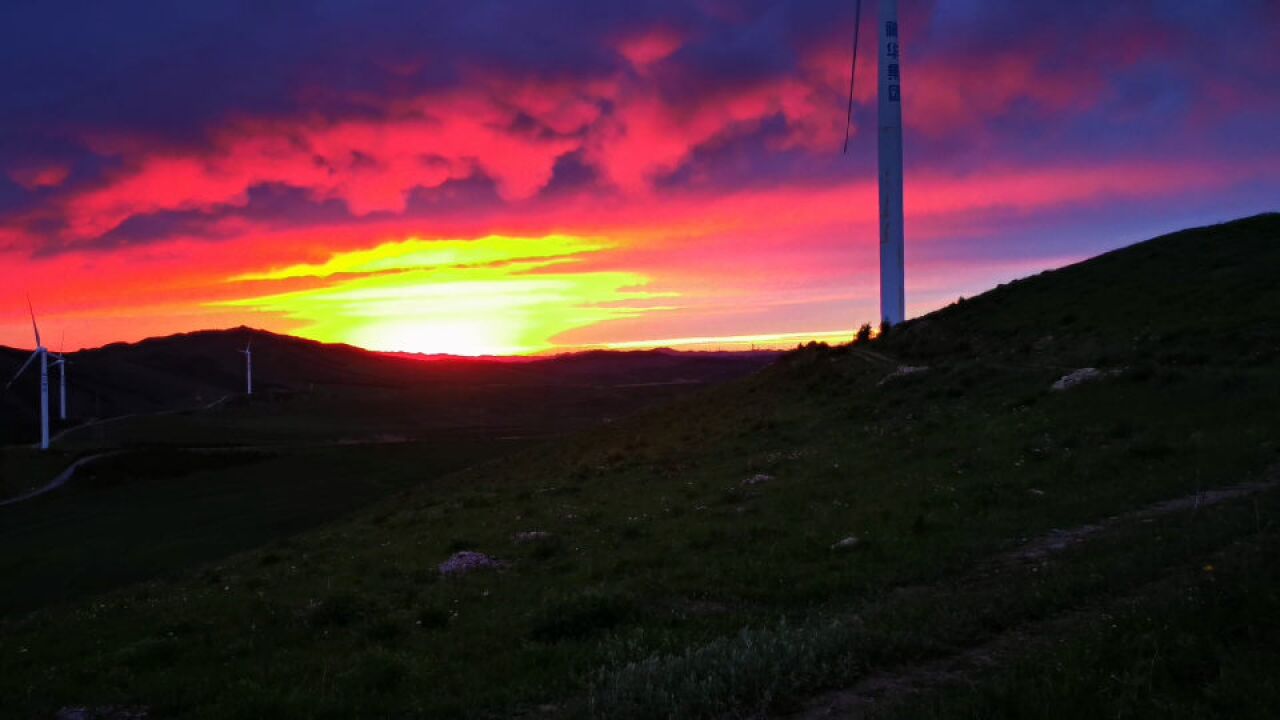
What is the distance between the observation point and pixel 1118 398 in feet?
84.2

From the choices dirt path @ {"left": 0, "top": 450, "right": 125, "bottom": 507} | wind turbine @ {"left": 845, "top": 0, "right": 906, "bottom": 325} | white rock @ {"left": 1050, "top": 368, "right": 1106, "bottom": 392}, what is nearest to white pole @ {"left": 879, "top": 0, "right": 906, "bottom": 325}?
wind turbine @ {"left": 845, "top": 0, "right": 906, "bottom": 325}

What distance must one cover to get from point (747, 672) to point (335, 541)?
75.5 ft

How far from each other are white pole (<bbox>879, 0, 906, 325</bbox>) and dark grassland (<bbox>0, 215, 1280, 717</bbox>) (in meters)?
18.2

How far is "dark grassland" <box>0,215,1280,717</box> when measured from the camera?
8211mm

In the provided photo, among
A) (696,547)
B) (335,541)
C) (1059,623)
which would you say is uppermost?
(1059,623)

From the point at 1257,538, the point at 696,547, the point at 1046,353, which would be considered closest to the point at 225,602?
the point at 696,547

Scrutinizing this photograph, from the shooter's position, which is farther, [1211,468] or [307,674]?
[1211,468]

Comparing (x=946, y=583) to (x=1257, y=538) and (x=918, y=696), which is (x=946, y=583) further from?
(x=918, y=696)

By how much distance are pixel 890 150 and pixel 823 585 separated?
4315cm

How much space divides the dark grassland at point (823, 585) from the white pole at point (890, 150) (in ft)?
59.6

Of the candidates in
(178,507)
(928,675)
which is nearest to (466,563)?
(928,675)

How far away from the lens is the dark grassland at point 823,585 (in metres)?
8.21

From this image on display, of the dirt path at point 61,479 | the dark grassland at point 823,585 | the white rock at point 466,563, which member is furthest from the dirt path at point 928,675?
the dirt path at point 61,479

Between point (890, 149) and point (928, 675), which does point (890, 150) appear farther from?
point (928, 675)
